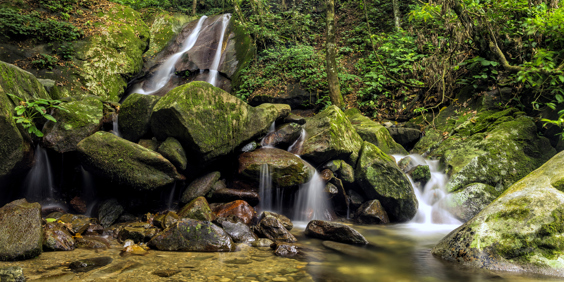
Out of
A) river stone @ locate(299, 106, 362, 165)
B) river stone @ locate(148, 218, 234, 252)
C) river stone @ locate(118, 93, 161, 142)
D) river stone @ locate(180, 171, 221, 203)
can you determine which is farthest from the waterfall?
river stone @ locate(148, 218, 234, 252)

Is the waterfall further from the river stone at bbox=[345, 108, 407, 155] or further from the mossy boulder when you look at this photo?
the river stone at bbox=[345, 108, 407, 155]

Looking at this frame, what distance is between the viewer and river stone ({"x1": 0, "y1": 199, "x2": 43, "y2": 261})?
3.35 m

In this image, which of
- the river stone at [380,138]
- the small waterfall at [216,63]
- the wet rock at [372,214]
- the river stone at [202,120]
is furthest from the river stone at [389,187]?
the small waterfall at [216,63]

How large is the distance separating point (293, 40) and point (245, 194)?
1049 centimetres

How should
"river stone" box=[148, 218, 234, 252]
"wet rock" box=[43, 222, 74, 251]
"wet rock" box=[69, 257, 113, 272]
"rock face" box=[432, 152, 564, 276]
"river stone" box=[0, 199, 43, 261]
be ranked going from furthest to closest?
"river stone" box=[148, 218, 234, 252] < "wet rock" box=[43, 222, 74, 251] < "river stone" box=[0, 199, 43, 261] < "rock face" box=[432, 152, 564, 276] < "wet rock" box=[69, 257, 113, 272]

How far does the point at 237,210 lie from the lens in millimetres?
5723

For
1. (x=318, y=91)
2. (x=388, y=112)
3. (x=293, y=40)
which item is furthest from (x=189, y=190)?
→ (x=293, y=40)

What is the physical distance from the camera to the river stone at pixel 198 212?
17.0ft

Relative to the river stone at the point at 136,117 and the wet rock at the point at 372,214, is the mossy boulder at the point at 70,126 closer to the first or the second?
the river stone at the point at 136,117

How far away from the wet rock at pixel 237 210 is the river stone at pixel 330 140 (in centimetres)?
209

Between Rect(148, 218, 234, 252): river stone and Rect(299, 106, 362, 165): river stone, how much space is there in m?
3.53

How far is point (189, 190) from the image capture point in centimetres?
614

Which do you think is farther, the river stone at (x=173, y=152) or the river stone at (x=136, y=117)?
the river stone at (x=136, y=117)

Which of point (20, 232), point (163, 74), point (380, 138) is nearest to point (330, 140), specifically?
point (380, 138)
